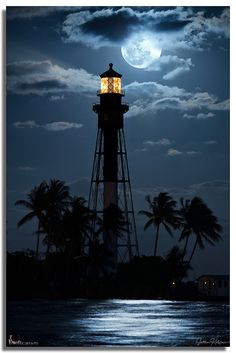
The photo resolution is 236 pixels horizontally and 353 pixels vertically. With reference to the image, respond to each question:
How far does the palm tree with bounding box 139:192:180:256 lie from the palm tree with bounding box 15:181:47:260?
101 cm

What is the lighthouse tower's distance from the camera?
12109mm

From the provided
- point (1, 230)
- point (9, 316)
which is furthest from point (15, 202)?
point (9, 316)

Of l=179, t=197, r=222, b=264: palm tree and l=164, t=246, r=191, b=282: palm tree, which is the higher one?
l=179, t=197, r=222, b=264: palm tree

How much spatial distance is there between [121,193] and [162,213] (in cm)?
75

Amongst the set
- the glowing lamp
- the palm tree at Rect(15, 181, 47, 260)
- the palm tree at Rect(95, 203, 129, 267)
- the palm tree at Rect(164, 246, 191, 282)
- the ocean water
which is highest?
the glowing lamp

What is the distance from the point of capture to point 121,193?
12.4m

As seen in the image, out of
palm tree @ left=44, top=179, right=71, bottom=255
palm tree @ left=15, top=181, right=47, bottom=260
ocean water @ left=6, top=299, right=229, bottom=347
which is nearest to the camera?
ocean water @ left=6, top=299, right=229, bottom=347

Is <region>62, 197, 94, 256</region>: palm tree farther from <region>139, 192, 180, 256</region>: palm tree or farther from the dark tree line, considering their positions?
<region>139, 192, 180, 256</region>: palm tree

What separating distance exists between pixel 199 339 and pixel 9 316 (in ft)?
5.96

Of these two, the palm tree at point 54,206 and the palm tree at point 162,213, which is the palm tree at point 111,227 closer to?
the palm tree at point 162,213

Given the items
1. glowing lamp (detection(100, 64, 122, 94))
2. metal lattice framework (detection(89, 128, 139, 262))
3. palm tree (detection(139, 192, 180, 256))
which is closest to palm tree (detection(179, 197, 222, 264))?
palm tree (detection(139, 192, 180, 256))

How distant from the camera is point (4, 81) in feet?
37.6

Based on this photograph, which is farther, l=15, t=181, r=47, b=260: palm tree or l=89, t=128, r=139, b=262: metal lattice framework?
l=89, t=128, r=139, b=262: metal lattice framework

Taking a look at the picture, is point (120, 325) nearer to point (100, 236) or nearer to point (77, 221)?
point (100, 236)
